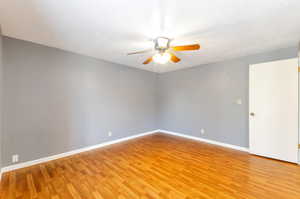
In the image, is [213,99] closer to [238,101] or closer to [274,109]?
[238,101]

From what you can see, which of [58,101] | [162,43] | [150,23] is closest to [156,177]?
[162,43]

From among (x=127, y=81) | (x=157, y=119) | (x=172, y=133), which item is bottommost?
(x=172, y=133)

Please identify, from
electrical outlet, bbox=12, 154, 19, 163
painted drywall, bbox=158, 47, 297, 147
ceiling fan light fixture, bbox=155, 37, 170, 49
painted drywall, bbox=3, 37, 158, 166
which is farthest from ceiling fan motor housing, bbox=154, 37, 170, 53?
electrical outlet, bbox=12, 154, 19, 163

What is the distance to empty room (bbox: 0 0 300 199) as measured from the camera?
1.72m

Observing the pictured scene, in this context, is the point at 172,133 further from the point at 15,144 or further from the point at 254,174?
the point at 15,144

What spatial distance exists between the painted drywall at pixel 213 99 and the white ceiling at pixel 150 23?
78 cm

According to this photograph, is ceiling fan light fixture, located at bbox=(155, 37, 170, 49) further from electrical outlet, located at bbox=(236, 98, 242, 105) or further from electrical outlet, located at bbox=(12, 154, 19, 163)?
electrical outlet, located at bbox=(12, 154, 19, 163)

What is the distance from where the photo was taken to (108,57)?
11.1 feet

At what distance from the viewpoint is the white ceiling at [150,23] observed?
152 centimetres

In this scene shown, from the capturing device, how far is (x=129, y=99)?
424 cm

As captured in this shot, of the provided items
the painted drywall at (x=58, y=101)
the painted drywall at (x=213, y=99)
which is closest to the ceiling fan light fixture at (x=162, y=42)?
the painted drywall at (x=58, y=101)

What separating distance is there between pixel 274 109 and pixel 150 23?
10.4ft

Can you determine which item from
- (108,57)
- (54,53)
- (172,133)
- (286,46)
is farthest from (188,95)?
(54,53)

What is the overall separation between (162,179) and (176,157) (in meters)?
0.91
